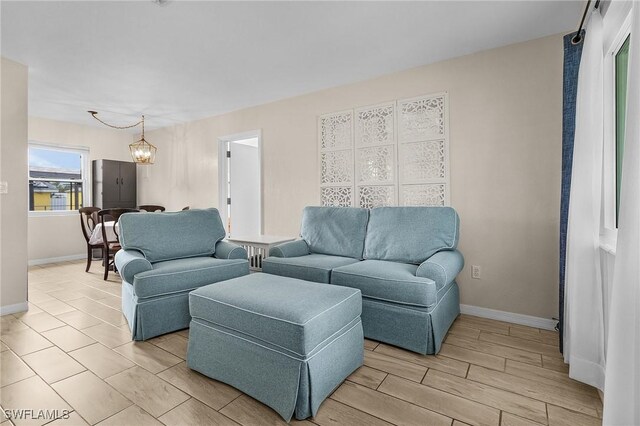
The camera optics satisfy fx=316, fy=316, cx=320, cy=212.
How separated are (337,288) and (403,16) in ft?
6.76

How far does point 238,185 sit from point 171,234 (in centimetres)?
240

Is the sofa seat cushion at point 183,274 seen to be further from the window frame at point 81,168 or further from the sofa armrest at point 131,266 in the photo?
the window frame at point 81,168

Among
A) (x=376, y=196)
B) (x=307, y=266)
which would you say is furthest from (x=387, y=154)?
(x=307, y=266)

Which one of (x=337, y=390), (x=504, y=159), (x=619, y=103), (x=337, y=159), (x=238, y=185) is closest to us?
(x=337, y=390)

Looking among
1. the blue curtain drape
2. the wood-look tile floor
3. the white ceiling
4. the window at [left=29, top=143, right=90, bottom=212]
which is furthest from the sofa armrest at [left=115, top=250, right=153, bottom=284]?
the window at [left=29, top=143, right=90, bottom=212]

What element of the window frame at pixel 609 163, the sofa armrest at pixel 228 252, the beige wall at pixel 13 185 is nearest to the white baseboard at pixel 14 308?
the beige wall at pixel 13 185

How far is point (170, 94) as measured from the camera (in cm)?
400

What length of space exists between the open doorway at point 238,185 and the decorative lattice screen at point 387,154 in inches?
62.4

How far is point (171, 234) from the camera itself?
2.95 metres

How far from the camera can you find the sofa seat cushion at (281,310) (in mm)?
1514

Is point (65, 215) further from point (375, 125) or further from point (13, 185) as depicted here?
point (375, 125)

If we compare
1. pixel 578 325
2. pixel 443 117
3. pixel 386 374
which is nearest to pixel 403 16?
pixel 443 117

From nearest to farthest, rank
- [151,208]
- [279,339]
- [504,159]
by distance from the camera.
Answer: [279,339]
[504,159]
[151,208]

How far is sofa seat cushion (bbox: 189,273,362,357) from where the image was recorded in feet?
4.97
